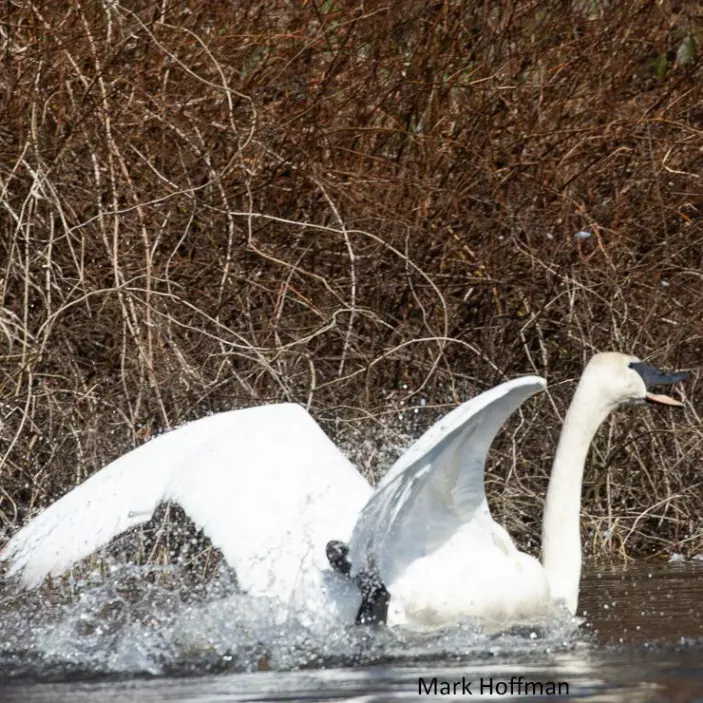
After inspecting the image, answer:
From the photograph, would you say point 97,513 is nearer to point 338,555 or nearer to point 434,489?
point 338,555

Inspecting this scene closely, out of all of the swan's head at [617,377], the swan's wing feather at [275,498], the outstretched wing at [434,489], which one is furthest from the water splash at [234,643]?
the swan's head at [617,377]

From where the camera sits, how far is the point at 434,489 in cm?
489

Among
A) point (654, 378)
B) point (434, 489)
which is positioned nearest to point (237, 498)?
point (434, 489)

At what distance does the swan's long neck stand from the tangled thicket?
5.76 ft

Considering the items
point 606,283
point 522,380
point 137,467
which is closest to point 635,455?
point 606,283

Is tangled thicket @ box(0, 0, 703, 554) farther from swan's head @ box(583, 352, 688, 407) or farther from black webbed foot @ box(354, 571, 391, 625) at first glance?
black webbed foot @ box(354, 571, 391, 625)

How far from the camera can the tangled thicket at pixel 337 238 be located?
7.23 meters

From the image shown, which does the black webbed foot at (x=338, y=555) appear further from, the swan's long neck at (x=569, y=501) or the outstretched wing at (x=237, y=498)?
the swan's long neck at (x=569, y=501)

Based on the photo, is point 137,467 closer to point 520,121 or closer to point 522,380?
point 522,380

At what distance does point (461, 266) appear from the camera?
8.00 metres

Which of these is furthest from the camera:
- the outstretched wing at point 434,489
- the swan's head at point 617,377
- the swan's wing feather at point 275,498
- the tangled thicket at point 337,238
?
the tangled thicket at point 337,238

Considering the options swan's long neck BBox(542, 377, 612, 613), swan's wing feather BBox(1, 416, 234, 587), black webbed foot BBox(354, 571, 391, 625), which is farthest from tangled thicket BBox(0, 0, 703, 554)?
black webbed foot BBox(354, 571, 391, 625)

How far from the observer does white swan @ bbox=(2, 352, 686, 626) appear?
4949 millimetres

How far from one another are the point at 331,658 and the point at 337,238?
3566mm
